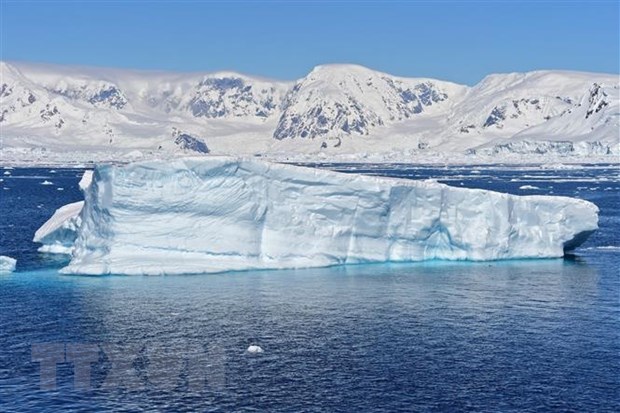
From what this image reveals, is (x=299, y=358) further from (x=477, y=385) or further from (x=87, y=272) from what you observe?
(x=87, y=272)

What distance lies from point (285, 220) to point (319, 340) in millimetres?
14716

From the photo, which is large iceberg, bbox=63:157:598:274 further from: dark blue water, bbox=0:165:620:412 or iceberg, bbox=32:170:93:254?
iceberg, bbox=32:170:93:254

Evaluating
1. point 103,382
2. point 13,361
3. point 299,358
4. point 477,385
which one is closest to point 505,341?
point 477,385

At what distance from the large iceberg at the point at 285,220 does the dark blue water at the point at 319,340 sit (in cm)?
151

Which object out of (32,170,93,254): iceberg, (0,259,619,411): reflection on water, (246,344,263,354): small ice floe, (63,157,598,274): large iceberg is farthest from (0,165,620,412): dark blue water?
(32,170,93,254): iceberg

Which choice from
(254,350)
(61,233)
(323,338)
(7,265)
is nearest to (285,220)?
(61,233)

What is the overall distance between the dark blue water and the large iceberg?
151cm

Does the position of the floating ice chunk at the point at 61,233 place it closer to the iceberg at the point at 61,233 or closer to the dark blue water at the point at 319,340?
the iceberg at the point at 61,233

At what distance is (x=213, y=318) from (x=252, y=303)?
277cm

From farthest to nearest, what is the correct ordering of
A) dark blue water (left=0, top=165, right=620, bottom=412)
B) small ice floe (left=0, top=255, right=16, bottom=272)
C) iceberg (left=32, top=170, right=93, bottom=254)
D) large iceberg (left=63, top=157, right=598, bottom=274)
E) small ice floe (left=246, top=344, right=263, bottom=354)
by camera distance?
1. iceberg (left=32, top=170, right=93, bottom=254)
2. large iceberg (left=63, top=157, right=598, bottom=274)
3. small ice floe (left=0, top=255, right=16, bottom=272)
4. small ice floe (left=246, top=344, right=263, bottom=354)
5. dark blue water (left=0, top=165, right=620, bottom=412)

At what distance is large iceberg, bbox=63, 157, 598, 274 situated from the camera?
4234cm

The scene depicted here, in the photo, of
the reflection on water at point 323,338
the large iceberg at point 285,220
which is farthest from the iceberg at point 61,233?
the reflection on water at point 323,338

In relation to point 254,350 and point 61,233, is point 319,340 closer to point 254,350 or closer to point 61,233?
point 254,350

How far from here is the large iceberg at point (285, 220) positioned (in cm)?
4234
